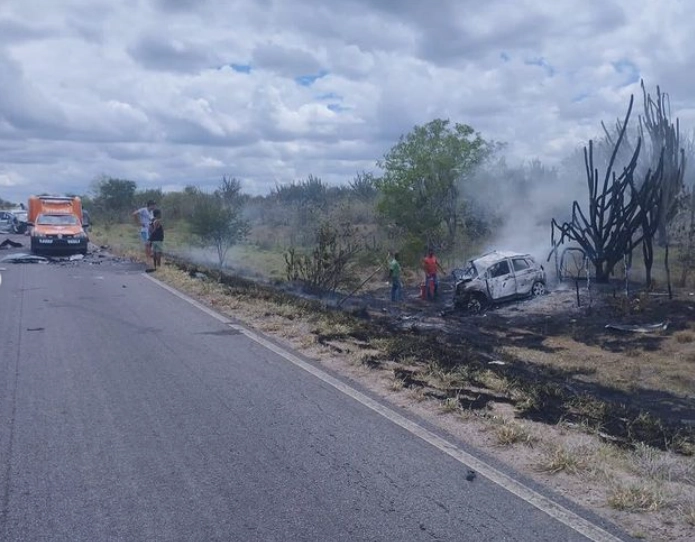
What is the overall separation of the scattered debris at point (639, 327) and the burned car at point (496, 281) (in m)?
4.58

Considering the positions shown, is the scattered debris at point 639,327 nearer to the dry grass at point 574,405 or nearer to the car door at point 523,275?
the dry grass at point 574,405

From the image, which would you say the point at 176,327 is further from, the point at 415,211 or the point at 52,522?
the point at 415,211

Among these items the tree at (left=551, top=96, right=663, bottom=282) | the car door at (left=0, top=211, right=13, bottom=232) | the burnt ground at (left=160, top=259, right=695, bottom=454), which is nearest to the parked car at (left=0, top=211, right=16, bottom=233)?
the car door at (left=0, top=211, right=13, bottom=232)

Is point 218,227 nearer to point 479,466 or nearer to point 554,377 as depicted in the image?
point 554,377

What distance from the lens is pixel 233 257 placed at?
1462 inches

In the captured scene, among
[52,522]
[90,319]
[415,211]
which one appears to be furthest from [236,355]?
[415,211]

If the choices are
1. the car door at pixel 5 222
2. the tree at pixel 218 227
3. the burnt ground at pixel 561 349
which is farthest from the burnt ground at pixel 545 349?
the car door at pixel 5 222

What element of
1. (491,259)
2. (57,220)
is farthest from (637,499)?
(57,220)

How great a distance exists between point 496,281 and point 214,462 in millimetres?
17122

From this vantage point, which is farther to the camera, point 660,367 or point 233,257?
point 233,257

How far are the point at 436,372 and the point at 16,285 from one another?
48.6 feet

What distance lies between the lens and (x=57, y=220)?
1335 inches

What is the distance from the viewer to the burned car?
2273cm

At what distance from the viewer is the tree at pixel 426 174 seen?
33.0 metres
